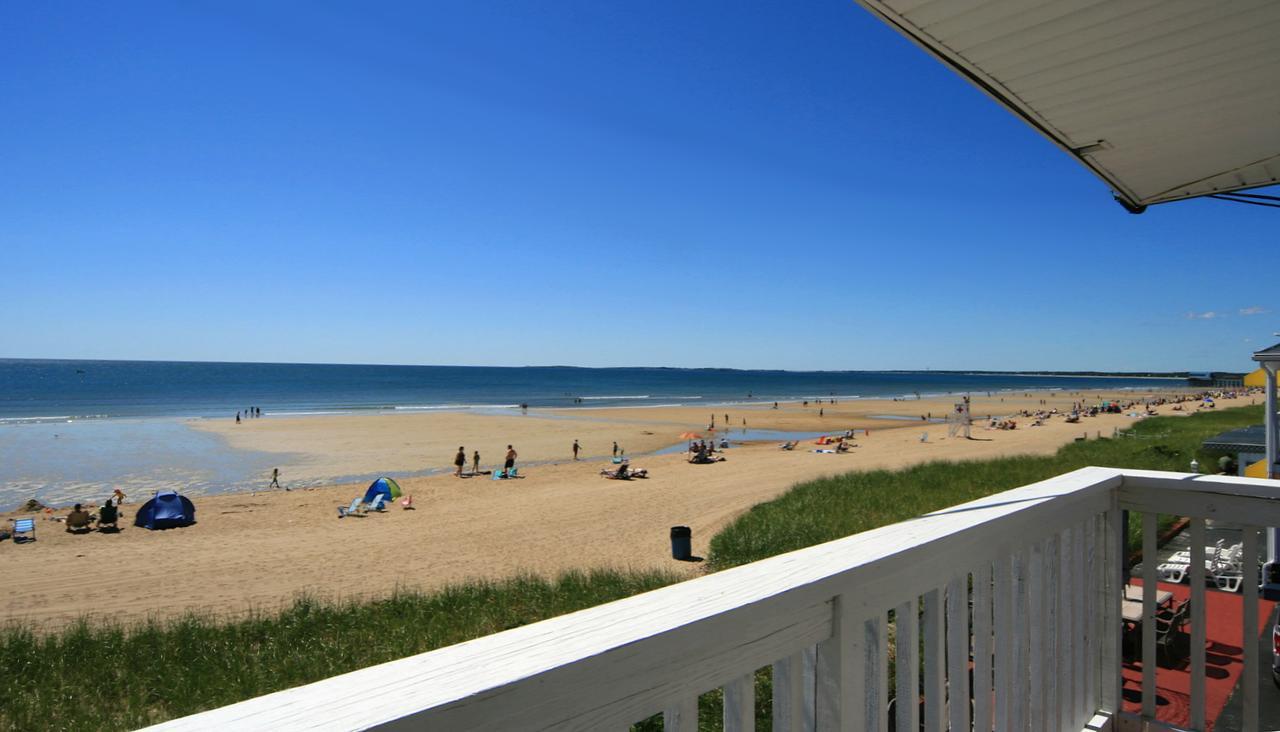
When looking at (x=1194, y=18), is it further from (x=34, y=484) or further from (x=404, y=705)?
(x=34, y=484)

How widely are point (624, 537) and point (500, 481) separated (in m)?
8.97

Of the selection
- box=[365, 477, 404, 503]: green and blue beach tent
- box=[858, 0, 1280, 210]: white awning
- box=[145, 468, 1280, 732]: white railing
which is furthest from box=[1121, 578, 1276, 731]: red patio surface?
box=[365, 477, 404, 503]: green and blue beach tent

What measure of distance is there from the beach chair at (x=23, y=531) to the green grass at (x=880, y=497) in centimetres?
1353

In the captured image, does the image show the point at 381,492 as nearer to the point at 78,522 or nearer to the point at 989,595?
the point at 78,522

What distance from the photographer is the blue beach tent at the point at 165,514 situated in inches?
600

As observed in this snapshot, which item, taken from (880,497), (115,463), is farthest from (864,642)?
(115,463)

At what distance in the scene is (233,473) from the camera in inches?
936

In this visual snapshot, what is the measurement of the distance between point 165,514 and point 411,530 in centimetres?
535

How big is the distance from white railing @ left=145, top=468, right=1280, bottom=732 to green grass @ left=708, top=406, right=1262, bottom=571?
22.7 ft

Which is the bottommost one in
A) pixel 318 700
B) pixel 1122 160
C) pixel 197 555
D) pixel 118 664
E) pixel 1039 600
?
pixel 197 555

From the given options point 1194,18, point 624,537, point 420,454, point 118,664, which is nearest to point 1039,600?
point 1194,18

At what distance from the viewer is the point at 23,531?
1430cm

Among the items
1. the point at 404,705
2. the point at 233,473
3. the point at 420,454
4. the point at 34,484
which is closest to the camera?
the point at 404,705

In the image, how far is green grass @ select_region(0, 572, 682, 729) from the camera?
5.10m
